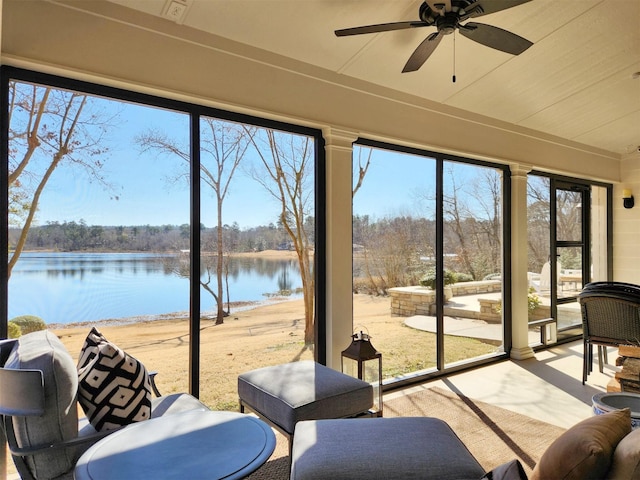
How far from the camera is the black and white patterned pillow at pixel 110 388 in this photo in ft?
5.95

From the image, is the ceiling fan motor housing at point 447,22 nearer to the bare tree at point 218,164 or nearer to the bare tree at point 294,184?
the bare tree at point 294,184

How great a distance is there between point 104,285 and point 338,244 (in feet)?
5.64

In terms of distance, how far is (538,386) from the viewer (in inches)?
155

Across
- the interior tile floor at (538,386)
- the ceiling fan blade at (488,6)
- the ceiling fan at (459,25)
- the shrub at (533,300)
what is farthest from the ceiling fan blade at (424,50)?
the shrub at (533,300)

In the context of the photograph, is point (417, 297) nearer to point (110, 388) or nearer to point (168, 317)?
point (168, 317)

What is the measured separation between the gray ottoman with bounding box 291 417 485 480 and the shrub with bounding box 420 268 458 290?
7.91 ft

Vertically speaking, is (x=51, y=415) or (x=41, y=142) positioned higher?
(x=41, y=142)

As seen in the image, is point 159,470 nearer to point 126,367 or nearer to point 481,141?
point 126,367

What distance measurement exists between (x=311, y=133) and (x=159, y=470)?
2634 mm

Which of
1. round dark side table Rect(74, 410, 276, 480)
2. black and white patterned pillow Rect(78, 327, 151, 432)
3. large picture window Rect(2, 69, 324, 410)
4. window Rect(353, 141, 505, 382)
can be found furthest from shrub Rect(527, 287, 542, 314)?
black and white patterned pillow Rect(78, 327, 151, 432)

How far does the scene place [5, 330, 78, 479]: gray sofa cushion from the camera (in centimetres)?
158

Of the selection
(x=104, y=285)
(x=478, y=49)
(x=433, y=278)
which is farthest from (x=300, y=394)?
(x=478, y=49)

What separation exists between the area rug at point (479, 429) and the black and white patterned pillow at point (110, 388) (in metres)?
0.87

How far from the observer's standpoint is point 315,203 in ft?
11.2
